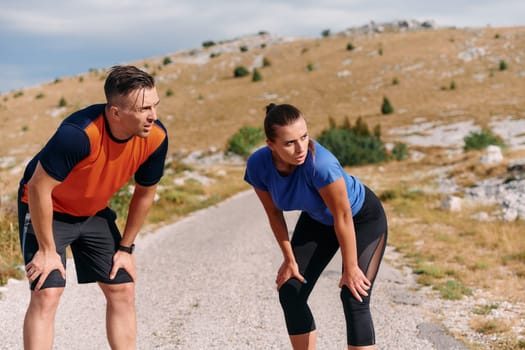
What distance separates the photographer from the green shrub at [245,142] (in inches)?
1209

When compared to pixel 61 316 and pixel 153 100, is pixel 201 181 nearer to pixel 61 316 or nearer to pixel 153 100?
pixel 61 316

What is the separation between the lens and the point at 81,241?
328 cm

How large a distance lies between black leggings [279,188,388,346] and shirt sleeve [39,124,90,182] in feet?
4.68

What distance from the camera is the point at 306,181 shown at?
9.55 feet

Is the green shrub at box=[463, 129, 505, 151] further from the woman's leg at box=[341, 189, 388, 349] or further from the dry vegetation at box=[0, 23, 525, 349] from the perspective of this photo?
the woman's leg at box=[341, 189, 388, 349]

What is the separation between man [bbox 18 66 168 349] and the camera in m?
2.73

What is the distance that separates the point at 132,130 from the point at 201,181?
16.6 metres

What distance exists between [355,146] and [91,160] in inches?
943

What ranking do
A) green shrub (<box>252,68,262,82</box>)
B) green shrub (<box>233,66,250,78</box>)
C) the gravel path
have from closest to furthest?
the gravel path < green shrub (<box>252,68,262,82</box>) < green shrub (<box>233,66,250,78</box>)

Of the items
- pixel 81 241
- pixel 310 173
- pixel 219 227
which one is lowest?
pixel 219 227

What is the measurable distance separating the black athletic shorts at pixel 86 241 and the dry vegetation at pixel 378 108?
3.22 metres

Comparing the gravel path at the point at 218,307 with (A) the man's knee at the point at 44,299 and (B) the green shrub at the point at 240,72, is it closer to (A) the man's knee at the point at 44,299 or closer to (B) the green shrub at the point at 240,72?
(A) the man's knee at the point at 44,299

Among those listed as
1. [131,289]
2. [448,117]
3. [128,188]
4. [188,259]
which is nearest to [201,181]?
[128,188]

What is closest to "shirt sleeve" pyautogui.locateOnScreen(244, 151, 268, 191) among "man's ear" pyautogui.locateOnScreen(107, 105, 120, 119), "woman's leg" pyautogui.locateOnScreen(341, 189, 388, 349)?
"woman's leg" pyautogui.locateOnScreen(341, 189, 388, 349)
